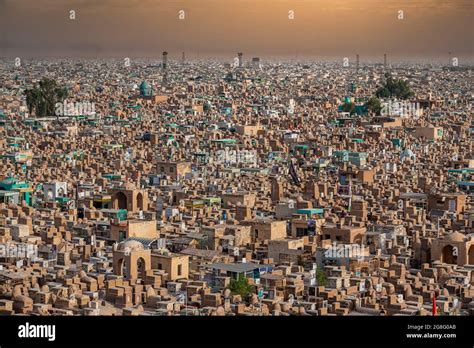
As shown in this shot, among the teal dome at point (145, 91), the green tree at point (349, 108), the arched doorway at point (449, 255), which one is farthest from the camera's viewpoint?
the teal dome at point (145, 91)

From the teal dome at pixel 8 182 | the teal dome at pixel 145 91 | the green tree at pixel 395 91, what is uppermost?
the teal dome at pixel 145 91

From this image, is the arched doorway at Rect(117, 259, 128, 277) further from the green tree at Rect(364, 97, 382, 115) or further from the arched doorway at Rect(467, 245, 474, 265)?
the green tree at Rect(364, 97, 382, 115)

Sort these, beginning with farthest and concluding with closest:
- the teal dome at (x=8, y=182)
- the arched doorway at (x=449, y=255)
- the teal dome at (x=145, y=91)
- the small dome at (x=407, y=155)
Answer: the teal dome at (x=145, y=91) → the small dome at (x=407, y=155) → the teal dome at (x=8, y=182) → the arched doorway at (x=449, y=255)

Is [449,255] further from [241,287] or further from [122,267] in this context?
[122,267]

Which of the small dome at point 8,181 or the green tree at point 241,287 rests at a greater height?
the small dome at point 8,181

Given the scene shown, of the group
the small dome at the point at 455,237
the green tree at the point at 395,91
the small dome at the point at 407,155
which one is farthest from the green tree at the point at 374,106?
the small dome at the point at 455,237

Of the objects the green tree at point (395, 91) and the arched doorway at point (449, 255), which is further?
the green tree at point (395, 91)

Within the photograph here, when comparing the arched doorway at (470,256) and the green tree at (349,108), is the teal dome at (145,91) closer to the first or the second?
the green tree at (349,108)
